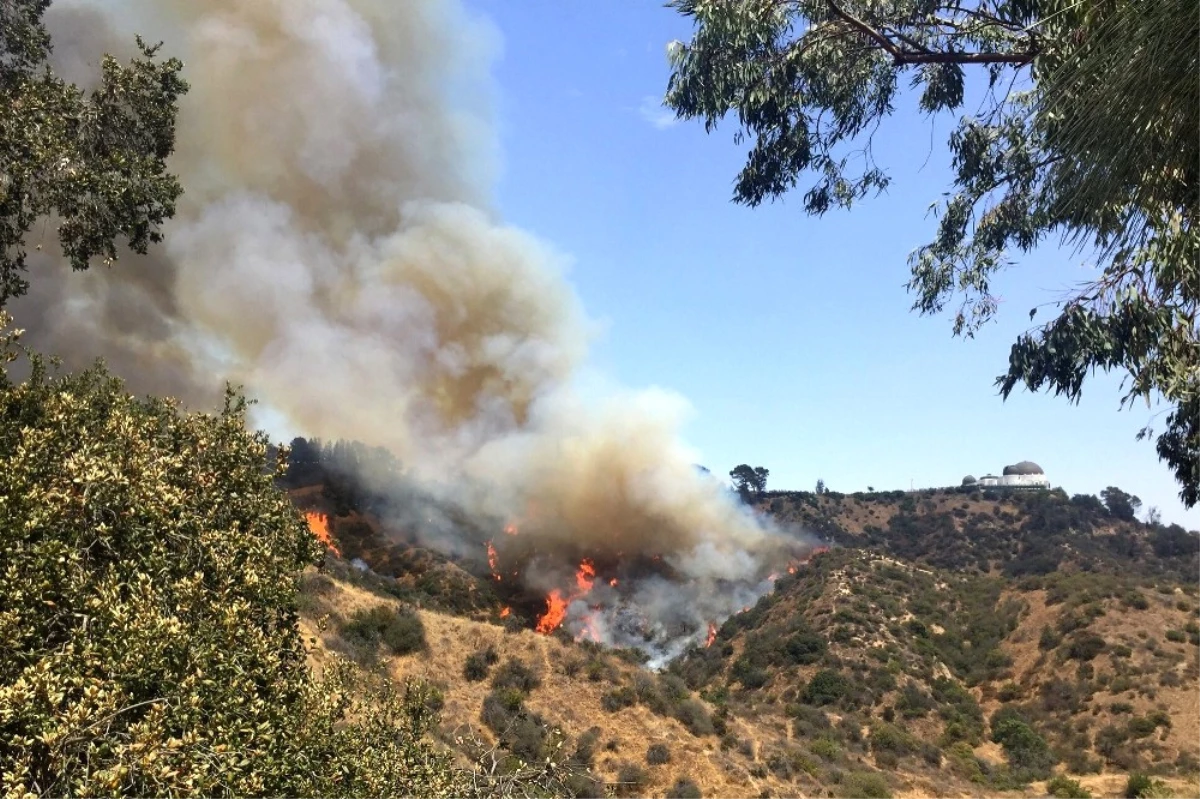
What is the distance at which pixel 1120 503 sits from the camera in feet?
267

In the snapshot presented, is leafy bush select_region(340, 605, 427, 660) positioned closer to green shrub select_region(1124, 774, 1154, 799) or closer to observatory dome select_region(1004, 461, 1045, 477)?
green shrub select_region(1124, 774, 1154, 799)

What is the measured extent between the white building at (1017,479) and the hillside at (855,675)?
81.5 feet

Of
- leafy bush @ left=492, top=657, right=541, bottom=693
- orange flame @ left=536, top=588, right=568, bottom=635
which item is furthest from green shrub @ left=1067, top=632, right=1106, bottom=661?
leafy bush @ left=492, top=657, right=541, bottom=693

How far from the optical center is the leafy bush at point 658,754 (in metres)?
23.7

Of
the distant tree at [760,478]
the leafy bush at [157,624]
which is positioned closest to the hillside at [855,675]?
the leafy bush at [157,624]

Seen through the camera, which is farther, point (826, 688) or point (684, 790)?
point (826, 688)

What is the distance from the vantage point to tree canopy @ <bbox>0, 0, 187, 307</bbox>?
9062 mm

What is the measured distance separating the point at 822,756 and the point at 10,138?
30.9 metres

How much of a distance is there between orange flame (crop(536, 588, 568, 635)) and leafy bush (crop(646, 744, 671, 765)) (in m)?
20.6

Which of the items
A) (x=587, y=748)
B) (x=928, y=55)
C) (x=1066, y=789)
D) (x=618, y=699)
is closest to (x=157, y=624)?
(x=928, y=55)

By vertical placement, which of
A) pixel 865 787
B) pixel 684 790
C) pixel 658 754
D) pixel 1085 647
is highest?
pixel 1085 647

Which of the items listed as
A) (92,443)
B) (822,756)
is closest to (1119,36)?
(92,443)

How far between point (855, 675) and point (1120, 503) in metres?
60.1

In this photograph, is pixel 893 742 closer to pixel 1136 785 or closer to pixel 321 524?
pixel 1136 785
